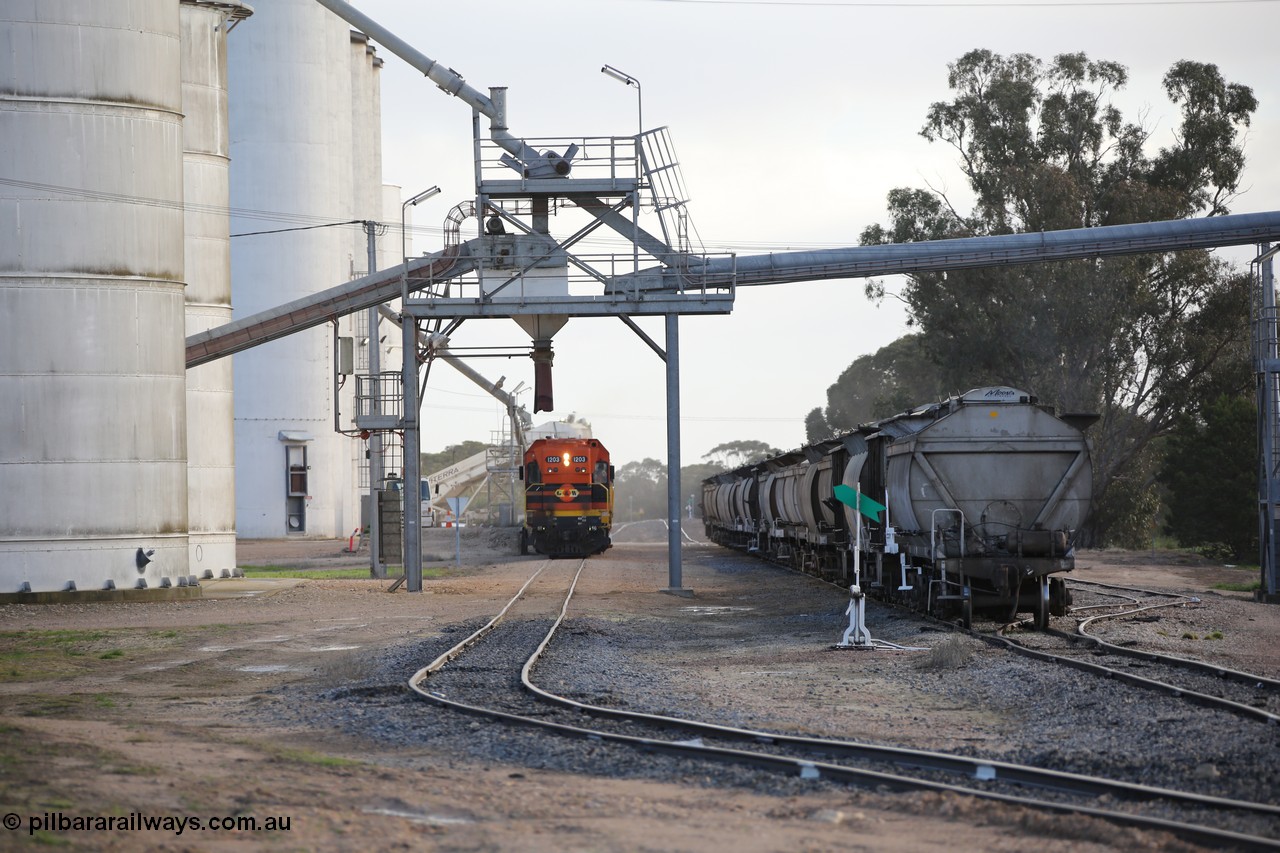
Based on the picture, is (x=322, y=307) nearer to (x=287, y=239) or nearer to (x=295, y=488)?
(x=287, y=239)

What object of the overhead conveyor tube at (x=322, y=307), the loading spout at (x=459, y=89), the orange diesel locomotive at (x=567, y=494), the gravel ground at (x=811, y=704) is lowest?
the gravel ground at (x=811, y=704)

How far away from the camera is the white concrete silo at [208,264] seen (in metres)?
40.9

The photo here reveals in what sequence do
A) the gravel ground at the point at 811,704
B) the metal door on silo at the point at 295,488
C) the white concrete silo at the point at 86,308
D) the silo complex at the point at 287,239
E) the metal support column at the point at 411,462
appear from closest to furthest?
the gravel ground at the point at 811,704 → the white concrete silo at the point at 86,308 → the metal support column at the point at 411,462 → the silo complex at the point at 287,239 → the metal door on silo at the point at 295,488

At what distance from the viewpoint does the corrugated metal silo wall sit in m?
65.8

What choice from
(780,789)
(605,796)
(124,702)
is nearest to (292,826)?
(605,796)

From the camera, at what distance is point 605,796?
9250 millimetres

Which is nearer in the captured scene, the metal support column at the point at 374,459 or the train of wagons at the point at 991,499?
the train of wagons at the point at 991,499

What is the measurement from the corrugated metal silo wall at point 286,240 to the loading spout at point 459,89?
31.9 meters

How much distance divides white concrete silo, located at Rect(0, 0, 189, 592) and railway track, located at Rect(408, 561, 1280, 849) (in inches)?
657

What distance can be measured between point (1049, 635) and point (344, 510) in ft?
188

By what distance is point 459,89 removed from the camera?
108ft

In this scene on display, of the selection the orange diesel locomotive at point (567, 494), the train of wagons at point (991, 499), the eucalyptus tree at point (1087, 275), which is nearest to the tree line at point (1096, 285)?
the eucalyptus tree at point (1087, 275)

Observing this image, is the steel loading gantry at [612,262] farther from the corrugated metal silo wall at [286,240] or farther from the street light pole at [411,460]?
the corrugated metal silo wall at [286,240]

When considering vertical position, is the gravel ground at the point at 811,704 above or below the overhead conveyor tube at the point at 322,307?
below
